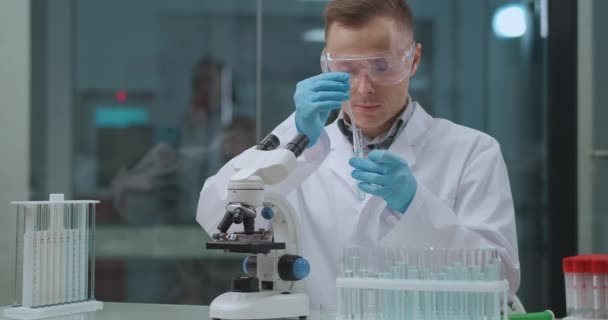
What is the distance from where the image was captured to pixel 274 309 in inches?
63.1

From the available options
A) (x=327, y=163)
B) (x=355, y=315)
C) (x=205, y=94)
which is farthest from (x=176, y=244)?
(x=355, y=315)

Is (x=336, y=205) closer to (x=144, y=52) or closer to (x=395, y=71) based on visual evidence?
(x=395, y=71)

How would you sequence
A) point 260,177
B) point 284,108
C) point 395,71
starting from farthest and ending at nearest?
1. point 284,108
2. point 395,71
3. point 260,177

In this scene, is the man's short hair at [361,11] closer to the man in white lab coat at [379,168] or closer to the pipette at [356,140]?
the man in white lab coat at [379,168]

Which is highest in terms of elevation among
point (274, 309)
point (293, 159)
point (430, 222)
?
point (293, 159)

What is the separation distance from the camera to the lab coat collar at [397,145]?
2.17 meters

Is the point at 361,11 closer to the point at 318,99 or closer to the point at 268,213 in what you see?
the point at 318,99

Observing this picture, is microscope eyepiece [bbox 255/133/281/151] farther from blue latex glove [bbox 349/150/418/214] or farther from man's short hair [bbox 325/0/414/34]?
man's short hair [bbox 325/0/414/34]

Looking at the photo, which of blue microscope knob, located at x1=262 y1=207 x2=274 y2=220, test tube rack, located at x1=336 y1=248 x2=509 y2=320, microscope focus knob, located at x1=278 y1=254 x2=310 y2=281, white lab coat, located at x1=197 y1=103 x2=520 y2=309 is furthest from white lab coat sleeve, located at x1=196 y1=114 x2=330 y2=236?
test tube rack, located at x1=336 y1=248 x2=509 y2=320

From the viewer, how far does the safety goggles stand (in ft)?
6.50

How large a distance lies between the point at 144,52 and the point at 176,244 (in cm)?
96

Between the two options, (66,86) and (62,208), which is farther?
(66,86)

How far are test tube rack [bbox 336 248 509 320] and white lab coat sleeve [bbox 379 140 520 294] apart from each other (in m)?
0.42

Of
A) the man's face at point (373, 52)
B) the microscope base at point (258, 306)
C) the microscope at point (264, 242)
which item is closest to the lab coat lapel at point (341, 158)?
the man's face at point (373, 52)
